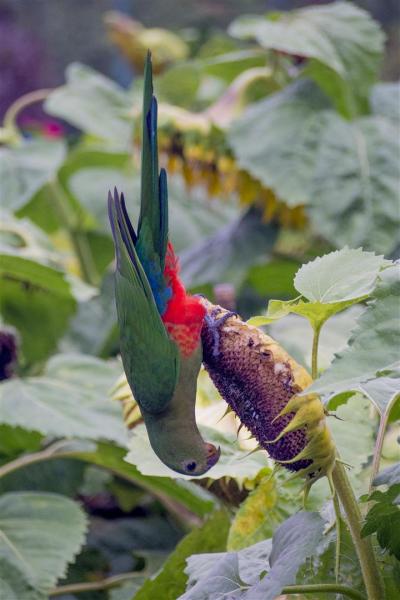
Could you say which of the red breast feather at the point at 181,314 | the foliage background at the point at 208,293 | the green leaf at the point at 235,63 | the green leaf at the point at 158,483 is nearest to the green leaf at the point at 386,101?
the foliage background at the point at 208,293

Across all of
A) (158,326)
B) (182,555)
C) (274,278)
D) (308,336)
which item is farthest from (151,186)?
(274,278)

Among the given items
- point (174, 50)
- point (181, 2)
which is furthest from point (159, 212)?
point (181, 2)

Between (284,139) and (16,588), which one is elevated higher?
(284,139)

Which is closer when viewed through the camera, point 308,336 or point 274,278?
point 308,336

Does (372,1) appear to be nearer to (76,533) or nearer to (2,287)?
(2,287)

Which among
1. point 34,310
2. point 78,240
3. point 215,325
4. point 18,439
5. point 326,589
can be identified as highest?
point 78,240

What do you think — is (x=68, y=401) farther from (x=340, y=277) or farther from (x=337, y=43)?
(x=337, y=43)

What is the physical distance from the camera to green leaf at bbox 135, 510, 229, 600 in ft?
2.04

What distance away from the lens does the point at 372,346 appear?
0.43 m

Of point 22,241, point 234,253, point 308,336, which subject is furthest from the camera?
point 234,253

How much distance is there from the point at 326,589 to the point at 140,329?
149 mm

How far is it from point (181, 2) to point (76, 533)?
319cm

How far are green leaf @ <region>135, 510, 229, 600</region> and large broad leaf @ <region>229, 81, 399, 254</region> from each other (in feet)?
1.55

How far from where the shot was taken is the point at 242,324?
453 mm
